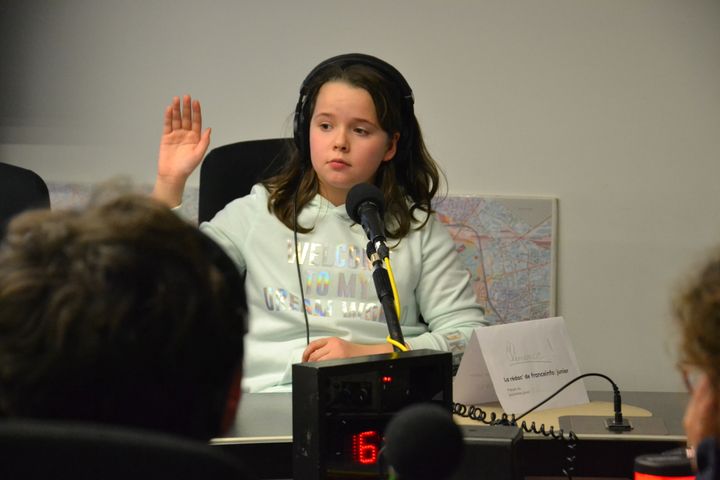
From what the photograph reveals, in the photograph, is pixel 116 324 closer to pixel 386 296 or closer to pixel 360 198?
pixel 386 296

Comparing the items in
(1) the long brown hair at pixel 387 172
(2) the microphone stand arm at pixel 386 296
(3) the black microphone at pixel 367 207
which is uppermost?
(1) the long brown hair at pixel 387 172

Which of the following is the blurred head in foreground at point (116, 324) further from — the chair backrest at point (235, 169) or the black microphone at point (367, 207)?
the chair backrest at point (235, 169)

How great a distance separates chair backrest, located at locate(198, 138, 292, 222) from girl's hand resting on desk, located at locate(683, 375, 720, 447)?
5.20ft

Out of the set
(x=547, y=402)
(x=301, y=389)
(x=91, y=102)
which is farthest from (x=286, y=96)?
(x=301, y=389)

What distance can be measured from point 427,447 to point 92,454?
0.29 meters

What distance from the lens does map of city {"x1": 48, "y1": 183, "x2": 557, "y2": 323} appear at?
316cm

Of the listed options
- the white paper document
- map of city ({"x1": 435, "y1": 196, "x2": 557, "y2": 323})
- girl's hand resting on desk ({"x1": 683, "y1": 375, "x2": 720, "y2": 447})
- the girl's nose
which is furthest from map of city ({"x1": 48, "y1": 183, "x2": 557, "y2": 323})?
girl's hand resting on desk ({"x1": 683, "y1": 375, "x2": 720, "y2": 447})

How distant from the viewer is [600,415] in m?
1.73

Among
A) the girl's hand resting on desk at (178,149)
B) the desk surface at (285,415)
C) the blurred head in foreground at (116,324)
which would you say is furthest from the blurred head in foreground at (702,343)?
the girl's hand resting on desk at (178,149)

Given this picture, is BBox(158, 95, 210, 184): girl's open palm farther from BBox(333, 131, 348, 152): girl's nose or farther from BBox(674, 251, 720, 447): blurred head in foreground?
BBox(674, 251, 720, 447): blurred head in foreground

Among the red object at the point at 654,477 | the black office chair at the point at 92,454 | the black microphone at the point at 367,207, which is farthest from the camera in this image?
the black microphone at the point at 367,207

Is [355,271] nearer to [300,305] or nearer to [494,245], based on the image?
[300,305]

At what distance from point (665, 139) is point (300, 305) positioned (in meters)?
1.65

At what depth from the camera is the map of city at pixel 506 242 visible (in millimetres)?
3160
